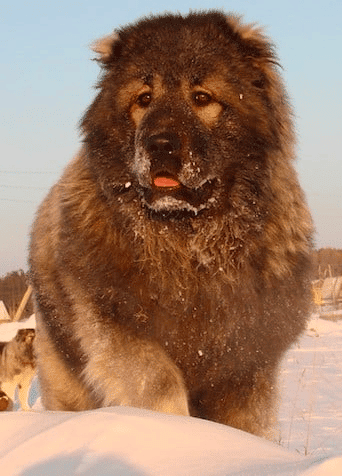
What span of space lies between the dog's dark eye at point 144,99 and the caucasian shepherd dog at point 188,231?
1 centimetres

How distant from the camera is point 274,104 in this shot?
421cm

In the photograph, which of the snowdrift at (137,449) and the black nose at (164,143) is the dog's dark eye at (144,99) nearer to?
the black nose at (164,143)

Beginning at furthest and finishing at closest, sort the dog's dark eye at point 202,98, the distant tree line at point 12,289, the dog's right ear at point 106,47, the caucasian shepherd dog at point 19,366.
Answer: the distant tree line at point 12,289 → the caucasian shepherd dog at point 19,366 → the dog's right ear at point 106,47 → the dog's dark eye at point 202,98

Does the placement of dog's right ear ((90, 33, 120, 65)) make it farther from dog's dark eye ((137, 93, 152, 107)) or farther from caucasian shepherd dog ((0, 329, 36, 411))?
caucasian shepherd dog ((0, 329, 36, 411))

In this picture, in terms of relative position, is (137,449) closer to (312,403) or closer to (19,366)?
(312,403)

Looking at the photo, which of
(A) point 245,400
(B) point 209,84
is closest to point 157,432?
(A) point 245,400

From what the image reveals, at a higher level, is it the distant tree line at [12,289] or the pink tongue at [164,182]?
the pink tongue at [164,182]

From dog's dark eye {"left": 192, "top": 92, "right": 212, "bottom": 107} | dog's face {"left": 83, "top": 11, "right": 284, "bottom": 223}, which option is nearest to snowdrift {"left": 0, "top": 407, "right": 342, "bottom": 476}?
dog's face {"left": 83, "top": 11, "right": 284, "bottom": 223}

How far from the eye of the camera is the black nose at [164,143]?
366 cm

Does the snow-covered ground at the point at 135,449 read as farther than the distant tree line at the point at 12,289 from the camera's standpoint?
No

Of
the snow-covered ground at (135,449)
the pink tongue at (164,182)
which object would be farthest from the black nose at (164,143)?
the snow-covered ground at (135,449)

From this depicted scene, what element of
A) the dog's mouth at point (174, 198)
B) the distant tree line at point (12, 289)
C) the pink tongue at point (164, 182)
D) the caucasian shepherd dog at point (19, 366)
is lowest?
the distant tree line at point (12, 289)

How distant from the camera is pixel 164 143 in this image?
3658 millimetres

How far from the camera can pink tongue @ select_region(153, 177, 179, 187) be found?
3.78 metres
